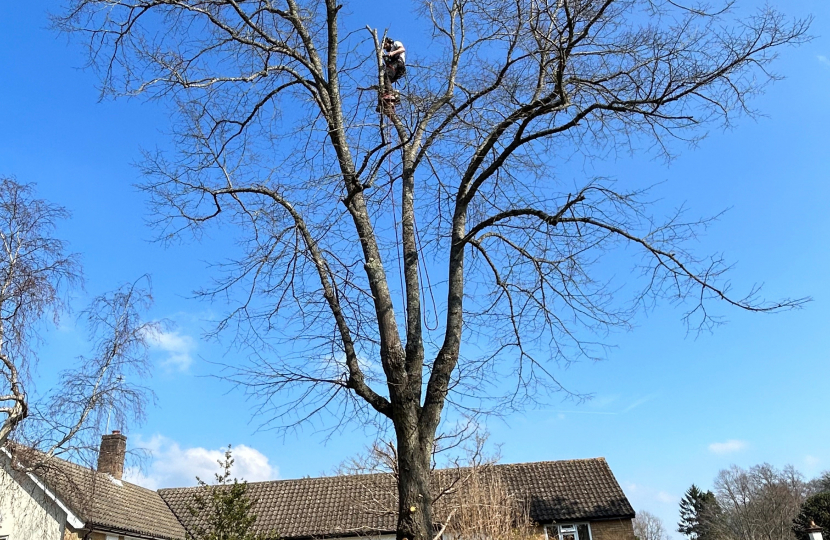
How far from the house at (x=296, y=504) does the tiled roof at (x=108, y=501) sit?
0.05 m

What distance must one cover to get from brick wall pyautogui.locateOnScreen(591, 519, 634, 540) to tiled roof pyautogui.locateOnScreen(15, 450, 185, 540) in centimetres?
1360

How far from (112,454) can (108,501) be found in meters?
1.91

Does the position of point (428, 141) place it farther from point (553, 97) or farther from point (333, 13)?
point (333, 13)

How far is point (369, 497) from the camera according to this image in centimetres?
2214

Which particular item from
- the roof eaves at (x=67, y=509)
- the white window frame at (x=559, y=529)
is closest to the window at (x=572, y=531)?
the white window frame at (x=559, y=529)

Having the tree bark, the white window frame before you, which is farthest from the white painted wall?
the tree bark

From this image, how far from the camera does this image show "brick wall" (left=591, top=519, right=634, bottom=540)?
2238 cm

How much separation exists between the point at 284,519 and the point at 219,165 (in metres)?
20.3

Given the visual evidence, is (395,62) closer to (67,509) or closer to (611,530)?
(67,509)

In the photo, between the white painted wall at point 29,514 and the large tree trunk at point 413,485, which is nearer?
the large tree trunk at point 413,485

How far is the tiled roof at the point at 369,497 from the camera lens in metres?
22.9

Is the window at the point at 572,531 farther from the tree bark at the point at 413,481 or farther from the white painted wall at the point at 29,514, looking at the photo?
the tree bark at the point at 413,481

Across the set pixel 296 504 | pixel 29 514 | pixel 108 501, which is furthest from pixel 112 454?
pixel 296 504

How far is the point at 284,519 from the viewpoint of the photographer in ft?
79.8
